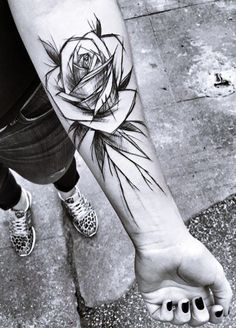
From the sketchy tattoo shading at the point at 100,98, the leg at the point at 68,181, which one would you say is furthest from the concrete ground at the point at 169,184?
the sketchy tattoo shading at the point at 100,98

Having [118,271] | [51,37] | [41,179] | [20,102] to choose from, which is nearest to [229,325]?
[118,271]

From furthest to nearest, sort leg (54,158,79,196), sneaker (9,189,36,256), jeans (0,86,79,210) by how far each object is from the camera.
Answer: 1. sneaker (9,189,36,256)
2. leg (54,158,79,196)
3. jeans (0,86,79,210)

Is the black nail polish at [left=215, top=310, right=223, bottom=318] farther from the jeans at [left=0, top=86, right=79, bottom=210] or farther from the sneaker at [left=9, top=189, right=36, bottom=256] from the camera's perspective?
the sneaker at [left=9, top=189, right=36, bottom=256]

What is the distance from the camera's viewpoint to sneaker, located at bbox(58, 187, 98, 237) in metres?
2.25

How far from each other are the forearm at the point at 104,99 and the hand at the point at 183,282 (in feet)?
0.14

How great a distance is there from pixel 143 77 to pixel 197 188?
0.82m

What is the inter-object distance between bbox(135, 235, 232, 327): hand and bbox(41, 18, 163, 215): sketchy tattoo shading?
0.53 ft

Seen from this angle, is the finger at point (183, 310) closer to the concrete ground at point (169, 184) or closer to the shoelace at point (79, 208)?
the concrete ground at point (169, 184)

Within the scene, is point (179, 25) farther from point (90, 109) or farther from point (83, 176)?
point (90, 109)

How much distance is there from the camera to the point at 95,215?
2307 mm

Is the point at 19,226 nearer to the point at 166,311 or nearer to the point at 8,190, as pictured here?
the point at 8,190

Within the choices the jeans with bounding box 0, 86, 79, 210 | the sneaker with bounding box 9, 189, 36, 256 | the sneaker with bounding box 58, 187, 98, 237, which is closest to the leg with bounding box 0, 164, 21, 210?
the jeans with bounding box 0, 86, 79, 210

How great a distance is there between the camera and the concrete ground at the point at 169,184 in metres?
2.10

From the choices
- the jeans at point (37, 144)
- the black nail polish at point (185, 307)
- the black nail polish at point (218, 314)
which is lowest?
the black nail polish at point (218, 314)
